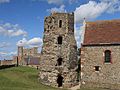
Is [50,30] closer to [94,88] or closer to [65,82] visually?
[65,82]

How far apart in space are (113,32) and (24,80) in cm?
1626

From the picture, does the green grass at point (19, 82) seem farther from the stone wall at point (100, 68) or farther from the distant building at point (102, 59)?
the distant building at point (102, 59)

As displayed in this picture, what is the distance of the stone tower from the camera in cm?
Answer: 4681

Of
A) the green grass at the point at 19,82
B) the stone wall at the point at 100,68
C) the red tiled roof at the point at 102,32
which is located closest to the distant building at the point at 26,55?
the green grass at the point at 19,82

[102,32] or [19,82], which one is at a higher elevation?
[102,32]

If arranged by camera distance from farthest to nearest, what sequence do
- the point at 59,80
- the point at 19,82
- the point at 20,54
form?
the point at 20,54 → the point at 59,80 → the point at 19,82

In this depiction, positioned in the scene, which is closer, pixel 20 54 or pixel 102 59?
pixel 102 59

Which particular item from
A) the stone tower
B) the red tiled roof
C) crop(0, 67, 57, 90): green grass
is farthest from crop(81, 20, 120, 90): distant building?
crop(0, 67, 57, 90): green grass

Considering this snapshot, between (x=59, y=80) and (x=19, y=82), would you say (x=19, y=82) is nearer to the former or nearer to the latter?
(x=19, y=82)

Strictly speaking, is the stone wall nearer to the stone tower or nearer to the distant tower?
the stone tower

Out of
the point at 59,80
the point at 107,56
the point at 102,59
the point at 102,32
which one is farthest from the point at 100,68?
the point at 59,80

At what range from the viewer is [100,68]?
136 feet

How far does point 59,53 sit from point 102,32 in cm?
825

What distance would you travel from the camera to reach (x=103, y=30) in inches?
1727
